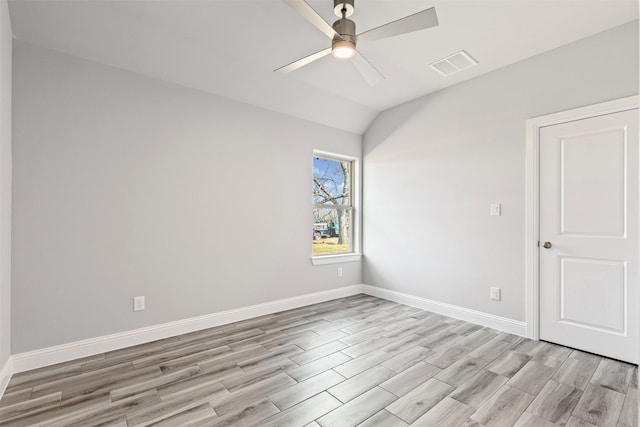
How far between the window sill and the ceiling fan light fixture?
8.49 ft

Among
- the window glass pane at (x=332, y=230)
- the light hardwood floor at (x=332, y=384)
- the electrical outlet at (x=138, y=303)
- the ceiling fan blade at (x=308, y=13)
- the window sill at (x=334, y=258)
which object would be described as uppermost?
the ceiling fan blade at (x=308, y=13)

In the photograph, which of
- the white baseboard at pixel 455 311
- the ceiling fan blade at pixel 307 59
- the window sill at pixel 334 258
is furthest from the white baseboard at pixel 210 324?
the ceiling fan blade at pixel 307 59

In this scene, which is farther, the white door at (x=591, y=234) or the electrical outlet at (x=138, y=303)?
the electrical outlet at (x=138, y=303)

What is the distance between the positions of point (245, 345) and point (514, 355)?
7.66ft

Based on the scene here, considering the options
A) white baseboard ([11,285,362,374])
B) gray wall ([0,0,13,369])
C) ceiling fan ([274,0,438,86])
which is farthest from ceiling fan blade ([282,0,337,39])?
white baseboard ([11,285,362,374])

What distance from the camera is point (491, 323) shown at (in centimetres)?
320

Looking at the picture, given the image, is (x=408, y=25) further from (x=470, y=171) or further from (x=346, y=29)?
(x=470, y=171)

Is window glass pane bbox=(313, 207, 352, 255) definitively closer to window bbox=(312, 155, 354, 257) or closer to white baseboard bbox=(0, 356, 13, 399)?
window bbox=(312, 155, 354, 257)

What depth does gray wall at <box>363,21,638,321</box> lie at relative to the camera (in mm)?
2689

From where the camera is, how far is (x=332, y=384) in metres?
2.12

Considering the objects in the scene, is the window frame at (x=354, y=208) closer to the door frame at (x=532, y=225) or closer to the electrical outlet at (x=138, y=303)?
the door frame at (x=532, y=225)

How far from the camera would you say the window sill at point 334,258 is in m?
4.14

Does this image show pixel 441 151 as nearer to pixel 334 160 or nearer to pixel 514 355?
pixel 334 160

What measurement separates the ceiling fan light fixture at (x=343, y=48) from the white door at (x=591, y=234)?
2.07 metres
